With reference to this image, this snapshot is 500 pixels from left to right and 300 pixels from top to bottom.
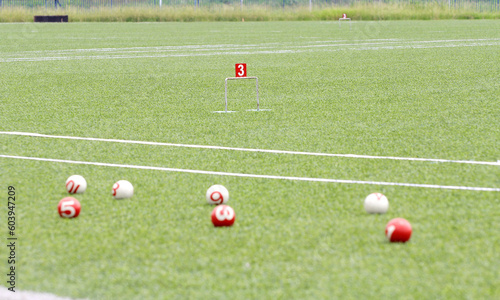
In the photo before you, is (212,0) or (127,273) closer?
(127,273)

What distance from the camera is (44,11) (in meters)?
44.6

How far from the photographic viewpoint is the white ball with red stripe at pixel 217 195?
14.0 feet

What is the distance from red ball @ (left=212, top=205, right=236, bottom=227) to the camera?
3.83 meters

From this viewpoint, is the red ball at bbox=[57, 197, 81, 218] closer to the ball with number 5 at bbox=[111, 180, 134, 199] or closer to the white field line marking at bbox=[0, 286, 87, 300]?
the ball with number 5 at bbox=[111, 180, 134, 199]

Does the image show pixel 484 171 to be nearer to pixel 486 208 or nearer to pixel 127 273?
pixel 486 208

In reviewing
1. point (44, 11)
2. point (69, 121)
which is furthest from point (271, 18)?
point (69, 121)

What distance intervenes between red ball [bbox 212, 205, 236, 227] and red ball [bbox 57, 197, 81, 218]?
796 millimetres

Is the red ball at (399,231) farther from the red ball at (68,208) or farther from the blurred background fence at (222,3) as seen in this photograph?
the blurred background fence at (222,3)

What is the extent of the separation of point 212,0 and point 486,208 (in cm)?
5816

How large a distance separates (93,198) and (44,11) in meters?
42.7

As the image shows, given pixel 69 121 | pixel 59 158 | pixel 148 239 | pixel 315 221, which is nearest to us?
pixel 148 239

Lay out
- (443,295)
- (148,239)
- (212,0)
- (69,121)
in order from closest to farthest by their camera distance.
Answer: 1. (443,295)
2. (148,239)
3. (69,121)
4. (212,0)

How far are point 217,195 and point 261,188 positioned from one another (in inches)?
19.8

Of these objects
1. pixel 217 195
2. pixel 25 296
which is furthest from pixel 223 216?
pixel 25 296
